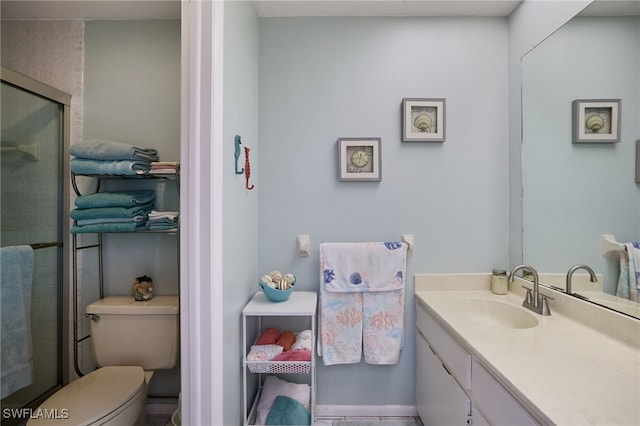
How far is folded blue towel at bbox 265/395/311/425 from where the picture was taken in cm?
144

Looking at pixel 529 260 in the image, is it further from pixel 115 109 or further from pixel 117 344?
pixel 115 109

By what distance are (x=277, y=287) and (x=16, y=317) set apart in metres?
1.32

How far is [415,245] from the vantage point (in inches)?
67.6

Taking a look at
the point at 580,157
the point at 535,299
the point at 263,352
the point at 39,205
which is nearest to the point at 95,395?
the point at 263,352

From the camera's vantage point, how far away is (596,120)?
1189 mm

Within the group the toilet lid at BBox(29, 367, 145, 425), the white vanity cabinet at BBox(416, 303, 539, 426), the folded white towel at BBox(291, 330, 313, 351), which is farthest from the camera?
→ the folded white towel at BBox(291, 330, 313, 351)

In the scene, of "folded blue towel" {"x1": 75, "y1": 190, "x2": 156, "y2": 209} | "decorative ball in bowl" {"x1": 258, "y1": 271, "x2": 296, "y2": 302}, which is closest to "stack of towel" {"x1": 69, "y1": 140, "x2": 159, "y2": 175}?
"folded blue towel" {"x1": 75, "y1": 190, "x2": 156, "y2": 209}

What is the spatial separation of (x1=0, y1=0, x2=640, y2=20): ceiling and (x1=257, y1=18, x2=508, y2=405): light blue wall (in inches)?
2.0

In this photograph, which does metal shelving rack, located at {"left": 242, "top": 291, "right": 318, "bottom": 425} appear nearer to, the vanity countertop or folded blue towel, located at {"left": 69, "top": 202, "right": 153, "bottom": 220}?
the vanity countertop

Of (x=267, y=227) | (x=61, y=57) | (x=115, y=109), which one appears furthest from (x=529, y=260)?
(x=61, y=57)

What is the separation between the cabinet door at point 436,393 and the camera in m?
1.12

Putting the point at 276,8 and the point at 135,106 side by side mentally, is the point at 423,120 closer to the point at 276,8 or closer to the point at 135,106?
the point at 276,8

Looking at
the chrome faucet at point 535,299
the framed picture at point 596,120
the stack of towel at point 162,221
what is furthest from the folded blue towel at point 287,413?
the framed picture at point 596,120

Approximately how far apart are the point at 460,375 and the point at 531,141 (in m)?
1.29
